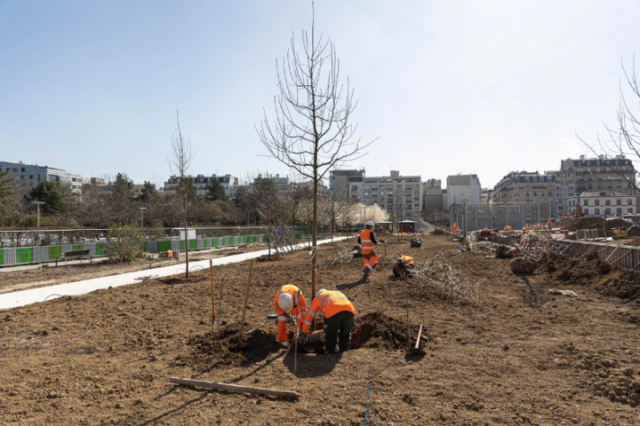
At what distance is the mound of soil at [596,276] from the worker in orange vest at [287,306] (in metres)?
8.20

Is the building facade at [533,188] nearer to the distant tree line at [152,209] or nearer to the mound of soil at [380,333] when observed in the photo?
the distant tree line at [152,209]

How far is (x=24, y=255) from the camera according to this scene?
55.1 feet

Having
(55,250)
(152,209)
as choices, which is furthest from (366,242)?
(152,209)

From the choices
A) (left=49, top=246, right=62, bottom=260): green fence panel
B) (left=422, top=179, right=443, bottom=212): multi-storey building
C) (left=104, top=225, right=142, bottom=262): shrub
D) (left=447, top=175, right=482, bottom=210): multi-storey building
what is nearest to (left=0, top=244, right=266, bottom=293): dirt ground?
(left=49, top=246, right=62, bottom=260): green fence panel

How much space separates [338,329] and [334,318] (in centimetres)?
32

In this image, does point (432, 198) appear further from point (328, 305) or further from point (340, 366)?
point (340, 366)

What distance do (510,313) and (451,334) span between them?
2261 millimetres

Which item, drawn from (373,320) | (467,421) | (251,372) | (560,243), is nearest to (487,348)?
(373,320)

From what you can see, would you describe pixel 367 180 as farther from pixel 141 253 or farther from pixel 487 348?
pixel 487 348

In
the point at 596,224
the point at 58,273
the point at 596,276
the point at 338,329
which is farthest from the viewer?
the point at 596,224

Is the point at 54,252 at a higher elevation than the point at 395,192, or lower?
lower

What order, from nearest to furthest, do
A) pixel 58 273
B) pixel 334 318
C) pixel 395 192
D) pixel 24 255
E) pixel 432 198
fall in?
pixel 334 318
pixel 58 273
pixel 24 255
pixel 395 192
pixel 432 198

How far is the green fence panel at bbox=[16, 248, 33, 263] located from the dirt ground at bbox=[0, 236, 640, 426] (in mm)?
11083

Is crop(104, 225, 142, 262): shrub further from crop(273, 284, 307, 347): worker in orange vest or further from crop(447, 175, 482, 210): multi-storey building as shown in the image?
crop(447, 175, 482, 210): multi-storey building
